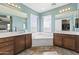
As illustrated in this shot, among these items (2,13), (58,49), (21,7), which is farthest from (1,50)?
(58,49)

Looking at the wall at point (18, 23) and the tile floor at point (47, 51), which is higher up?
the wall at point (18, 23)

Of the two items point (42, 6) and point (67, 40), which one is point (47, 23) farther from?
point (67, 40)

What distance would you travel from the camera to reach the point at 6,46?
1.94 m

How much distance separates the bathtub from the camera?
2037 mm

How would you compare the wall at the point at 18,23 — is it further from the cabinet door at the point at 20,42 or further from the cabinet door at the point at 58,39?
the cabinet door at the point at 58,39

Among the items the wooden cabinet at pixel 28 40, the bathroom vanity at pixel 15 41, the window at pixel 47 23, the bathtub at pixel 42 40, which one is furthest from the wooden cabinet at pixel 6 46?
the window at pixel 47 23

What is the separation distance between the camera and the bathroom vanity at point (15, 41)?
75.4 inches

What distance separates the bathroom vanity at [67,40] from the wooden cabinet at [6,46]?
0.88 m

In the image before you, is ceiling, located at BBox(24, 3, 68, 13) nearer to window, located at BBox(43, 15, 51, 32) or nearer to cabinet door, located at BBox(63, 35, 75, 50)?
window, located at BBox(43, 15, 51, 32)

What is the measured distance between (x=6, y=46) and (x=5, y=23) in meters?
0.45

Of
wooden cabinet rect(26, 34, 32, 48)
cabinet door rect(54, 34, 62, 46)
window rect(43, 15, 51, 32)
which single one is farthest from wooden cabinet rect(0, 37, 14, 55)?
cabinet door rect(54, 34, 62, 46)

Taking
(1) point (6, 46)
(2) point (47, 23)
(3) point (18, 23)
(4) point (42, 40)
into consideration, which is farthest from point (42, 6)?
(1) point (6, 46)

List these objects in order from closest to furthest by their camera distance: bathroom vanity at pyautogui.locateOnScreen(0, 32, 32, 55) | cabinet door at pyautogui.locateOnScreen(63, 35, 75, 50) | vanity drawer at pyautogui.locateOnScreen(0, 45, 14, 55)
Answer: vanity drawer at pyautogui.locateOnScreen(0, 45, 14, 55) → bathroom vanity at pyautogui.locateOnScreen(0, 32, 32, 55) → cabinet door at pyautogui.locateOnScreen(63, 35, 75, 50)

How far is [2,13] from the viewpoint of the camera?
1.90m
